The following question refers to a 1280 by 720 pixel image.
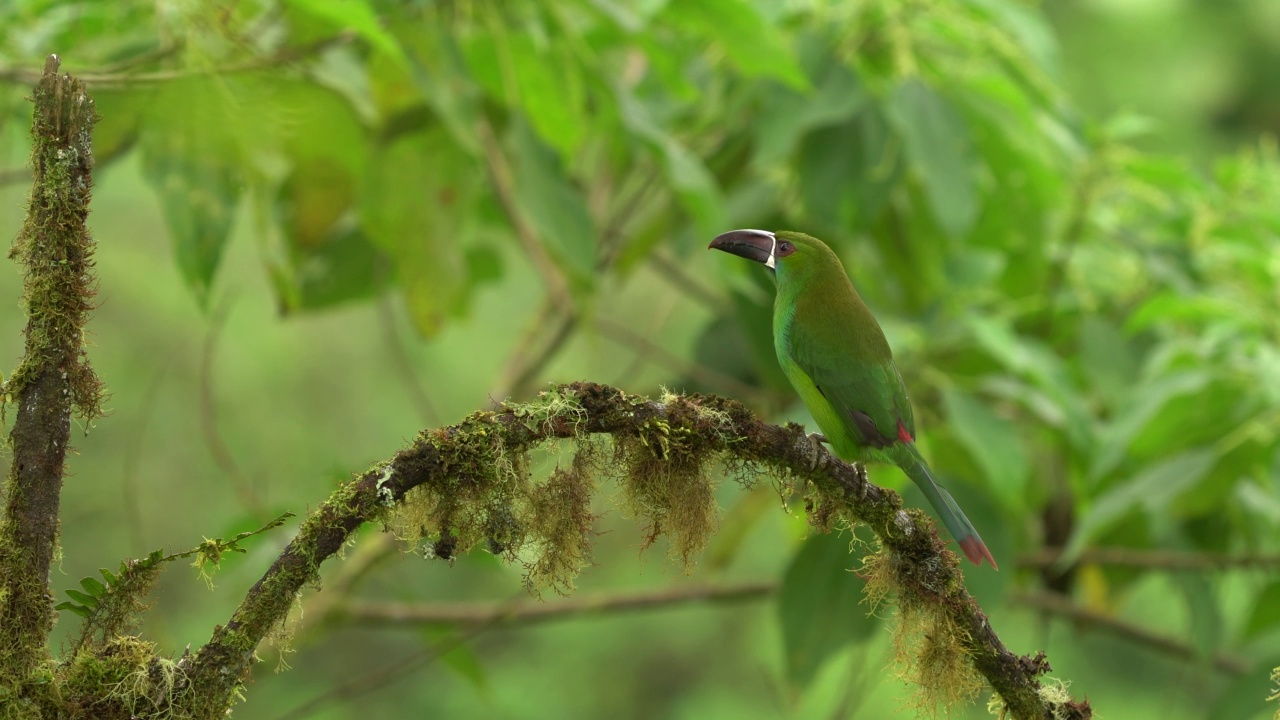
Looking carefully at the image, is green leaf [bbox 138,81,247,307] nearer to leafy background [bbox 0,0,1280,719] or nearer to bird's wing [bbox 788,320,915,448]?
leafy background [bbox 0,0,1280,719]

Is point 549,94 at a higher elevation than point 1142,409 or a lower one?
higher

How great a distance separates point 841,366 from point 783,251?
268 mm

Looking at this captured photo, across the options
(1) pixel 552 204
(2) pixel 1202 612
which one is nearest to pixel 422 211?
(1) pixel 552 204

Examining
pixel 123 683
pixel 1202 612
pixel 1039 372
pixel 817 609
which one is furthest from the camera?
pixel 1202 612

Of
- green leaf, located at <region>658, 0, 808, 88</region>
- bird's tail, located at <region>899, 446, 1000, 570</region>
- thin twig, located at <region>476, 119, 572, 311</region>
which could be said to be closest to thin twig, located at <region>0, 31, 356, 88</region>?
thin twig, located at <region>476, 119, 572, 311</region>

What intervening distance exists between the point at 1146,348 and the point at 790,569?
1.51m

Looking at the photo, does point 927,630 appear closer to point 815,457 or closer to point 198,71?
point 815,457

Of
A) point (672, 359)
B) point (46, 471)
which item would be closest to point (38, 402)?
point (46, 471)

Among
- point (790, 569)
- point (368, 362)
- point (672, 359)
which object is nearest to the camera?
point (790, 569)

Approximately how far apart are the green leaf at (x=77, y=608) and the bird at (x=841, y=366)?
1.15 meters

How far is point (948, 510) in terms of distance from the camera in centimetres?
205

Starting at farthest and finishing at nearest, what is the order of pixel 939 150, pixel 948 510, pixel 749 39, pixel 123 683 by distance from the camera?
pixel 939 150 → pixel 749 39 → pixel 948 510 → pixel 123 683

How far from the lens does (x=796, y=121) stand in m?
3.32

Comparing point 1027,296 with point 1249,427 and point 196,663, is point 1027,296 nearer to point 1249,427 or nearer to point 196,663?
point 1249,427
